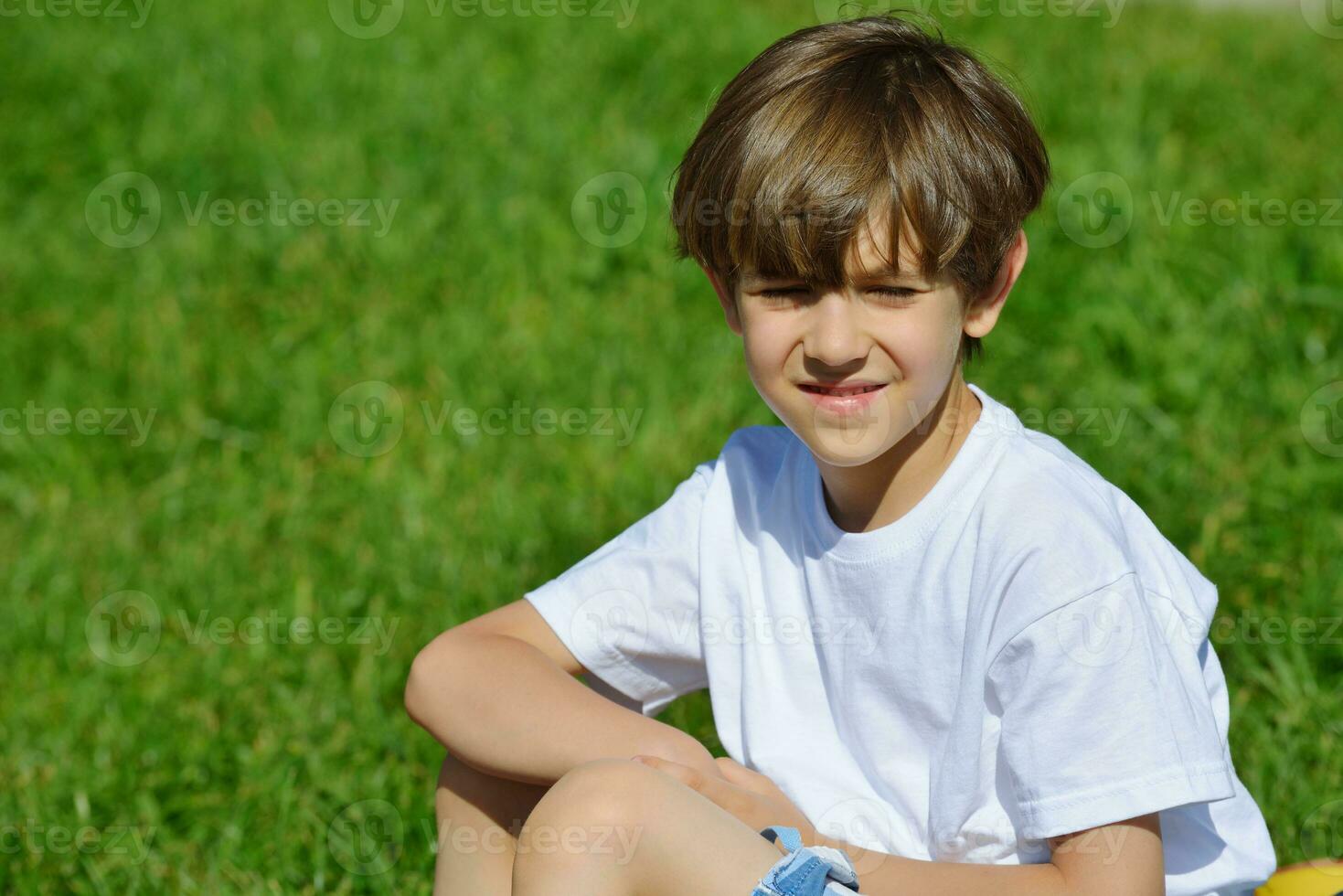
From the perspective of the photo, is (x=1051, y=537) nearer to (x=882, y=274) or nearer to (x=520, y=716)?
(x=882, y=274)

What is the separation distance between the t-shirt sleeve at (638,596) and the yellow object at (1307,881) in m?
0.85

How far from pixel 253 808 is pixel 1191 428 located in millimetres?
2293

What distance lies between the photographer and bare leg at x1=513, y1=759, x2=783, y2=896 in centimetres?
166

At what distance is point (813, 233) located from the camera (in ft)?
5.92

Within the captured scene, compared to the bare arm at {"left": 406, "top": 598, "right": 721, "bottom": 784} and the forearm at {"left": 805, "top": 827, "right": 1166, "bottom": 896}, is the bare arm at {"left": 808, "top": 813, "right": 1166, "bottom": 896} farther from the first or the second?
the bare arm at {"left": 406, "top": 598, "right": 721, "bottom": 784}

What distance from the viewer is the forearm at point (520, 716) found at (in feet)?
6.35

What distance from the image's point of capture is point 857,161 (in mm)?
1823

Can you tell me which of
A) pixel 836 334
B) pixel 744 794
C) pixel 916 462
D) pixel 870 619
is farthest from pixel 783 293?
pixel 744 794

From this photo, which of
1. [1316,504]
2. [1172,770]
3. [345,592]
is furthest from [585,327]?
[1172,770]

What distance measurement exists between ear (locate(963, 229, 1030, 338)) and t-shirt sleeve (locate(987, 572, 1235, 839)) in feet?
1.39

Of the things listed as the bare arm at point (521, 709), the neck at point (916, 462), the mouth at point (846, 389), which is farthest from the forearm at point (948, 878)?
the mouth at point (846, 389)

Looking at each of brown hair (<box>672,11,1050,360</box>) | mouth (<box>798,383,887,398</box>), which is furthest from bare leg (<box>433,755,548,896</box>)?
brown hair (<box>672,11,1050,360</box>)

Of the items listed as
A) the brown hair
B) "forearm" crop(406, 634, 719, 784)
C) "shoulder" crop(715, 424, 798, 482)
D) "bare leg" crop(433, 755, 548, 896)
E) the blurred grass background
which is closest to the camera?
the brown hair

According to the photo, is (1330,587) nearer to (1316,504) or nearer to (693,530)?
(1316,504)
